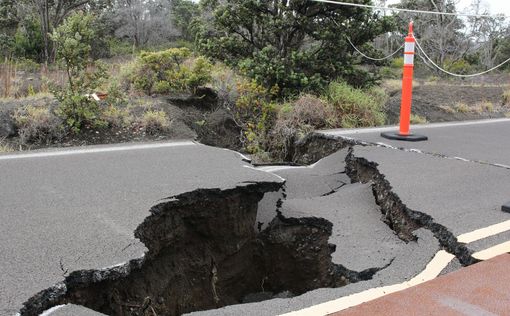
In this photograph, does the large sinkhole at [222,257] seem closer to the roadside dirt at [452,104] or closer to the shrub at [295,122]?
the shrub at [295,122]

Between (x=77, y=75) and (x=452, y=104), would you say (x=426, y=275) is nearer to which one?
(x=77, y=75)

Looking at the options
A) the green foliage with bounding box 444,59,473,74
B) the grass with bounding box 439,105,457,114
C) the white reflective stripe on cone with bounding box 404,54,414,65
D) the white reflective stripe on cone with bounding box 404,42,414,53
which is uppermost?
the white reflective stripe on cone with bounding box 404,42,414,53

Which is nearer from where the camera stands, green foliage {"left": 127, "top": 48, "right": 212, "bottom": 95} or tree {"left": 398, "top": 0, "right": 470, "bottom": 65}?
green foliage {"left": 127, "top": 48, "right": 212, "bottom": 95}

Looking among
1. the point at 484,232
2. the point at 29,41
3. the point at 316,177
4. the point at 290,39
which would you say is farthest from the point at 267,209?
the point at 29,41

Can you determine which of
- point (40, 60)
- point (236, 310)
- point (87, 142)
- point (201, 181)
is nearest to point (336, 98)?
point (87, 142)

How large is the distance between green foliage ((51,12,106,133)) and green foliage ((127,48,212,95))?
204 cm

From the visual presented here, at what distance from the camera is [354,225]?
448 centimetres

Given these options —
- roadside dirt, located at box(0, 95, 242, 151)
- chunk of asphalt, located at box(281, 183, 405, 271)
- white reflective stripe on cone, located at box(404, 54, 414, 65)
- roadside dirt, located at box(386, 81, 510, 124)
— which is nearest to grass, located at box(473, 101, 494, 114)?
roadside dirt, located at box(386, 81, 510, 124)

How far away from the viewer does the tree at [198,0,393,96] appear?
9852 millimetres

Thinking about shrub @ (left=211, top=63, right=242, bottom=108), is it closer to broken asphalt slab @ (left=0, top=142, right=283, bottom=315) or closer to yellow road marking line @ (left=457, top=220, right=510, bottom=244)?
broken asphalt slab @ (left=0, top=142, right=283, bottom=315)

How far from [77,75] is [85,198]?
417 centimetres

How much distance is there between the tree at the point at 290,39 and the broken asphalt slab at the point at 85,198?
12.2 feet

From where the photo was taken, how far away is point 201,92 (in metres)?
10.3

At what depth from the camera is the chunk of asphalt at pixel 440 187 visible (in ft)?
13.2
